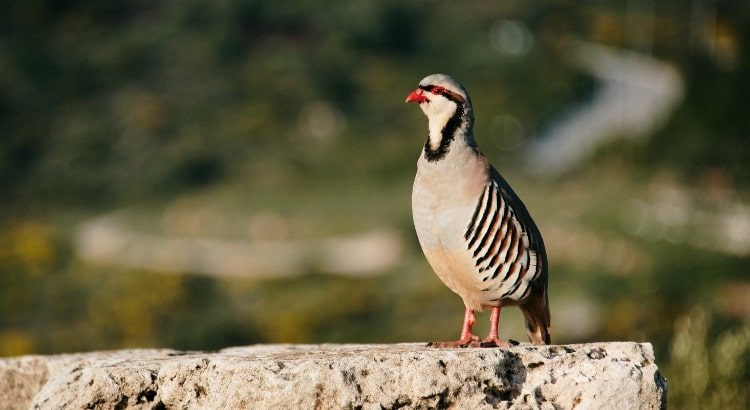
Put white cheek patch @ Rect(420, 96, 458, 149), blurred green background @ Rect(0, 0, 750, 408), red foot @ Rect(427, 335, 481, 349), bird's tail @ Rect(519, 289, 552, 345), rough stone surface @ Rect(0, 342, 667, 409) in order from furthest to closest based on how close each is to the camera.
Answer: blurred green background @ Rect(0, 0, 750, 408), bird's tail @ Rect(519, 289, 552, 345), white cheek patch @ Rect(420, 96, 458, 149), red foot @ Rect(427, 335, 481, 349), rough stone surface @ Rect(0, 342, 667, 409)

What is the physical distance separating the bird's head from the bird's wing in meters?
0.40

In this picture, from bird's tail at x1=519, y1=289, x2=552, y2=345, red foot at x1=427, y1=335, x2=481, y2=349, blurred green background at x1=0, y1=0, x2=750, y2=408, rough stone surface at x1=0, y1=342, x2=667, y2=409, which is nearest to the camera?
rough stone surface at x1=0, y1=342, x2=667, y2=409

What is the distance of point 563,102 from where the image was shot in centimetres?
3984

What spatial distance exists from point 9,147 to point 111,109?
405 centimetres

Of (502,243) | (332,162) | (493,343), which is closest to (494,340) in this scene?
(493,343)

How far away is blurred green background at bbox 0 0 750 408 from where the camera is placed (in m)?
26.7

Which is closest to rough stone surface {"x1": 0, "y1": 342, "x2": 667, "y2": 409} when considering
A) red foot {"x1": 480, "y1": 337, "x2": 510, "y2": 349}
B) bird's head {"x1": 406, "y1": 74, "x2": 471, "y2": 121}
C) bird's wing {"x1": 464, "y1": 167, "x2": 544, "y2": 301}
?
red foot {"x1": 480, "y1": 337, "x2": 510, "y2": 349}

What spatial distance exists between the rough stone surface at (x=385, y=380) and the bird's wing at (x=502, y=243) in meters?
0.50

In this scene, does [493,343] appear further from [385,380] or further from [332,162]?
[332,162]

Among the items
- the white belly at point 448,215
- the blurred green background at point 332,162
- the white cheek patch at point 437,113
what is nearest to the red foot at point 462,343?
the white belly at point 448,215

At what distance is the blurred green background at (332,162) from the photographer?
2670 cm

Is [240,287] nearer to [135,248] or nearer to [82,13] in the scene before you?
[135,248]

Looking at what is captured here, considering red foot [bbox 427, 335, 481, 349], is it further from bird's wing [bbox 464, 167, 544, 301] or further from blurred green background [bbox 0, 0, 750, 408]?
blurred green background [bbox 0, 0, 750, 408]

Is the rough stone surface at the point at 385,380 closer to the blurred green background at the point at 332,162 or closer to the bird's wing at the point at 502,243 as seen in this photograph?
the bird's wing at the point at 502,243
